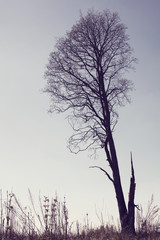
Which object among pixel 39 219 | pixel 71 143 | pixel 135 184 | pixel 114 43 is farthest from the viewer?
pixel 114 43

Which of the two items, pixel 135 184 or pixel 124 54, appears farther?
pixel 124 54

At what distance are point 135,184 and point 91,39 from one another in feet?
20.1

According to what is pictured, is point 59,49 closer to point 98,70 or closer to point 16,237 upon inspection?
point 98,70

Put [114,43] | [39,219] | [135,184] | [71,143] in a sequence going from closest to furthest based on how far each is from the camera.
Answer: [39,219] → [135,184] → [71,143] → [114,43]

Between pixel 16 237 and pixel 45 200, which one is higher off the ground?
pixel 45 200

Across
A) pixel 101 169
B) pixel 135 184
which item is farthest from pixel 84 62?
pixel 135 184

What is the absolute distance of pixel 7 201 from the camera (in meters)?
5.76

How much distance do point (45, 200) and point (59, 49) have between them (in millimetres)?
7388

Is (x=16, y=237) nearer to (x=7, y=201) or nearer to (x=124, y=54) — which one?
(x=7, y=201)

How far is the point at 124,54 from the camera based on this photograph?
37.1 feet

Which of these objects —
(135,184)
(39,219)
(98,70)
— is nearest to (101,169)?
(135,184)

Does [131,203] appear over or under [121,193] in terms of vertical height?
under

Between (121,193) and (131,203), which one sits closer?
(131,203)

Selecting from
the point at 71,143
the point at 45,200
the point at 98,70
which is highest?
the point at 98,70
